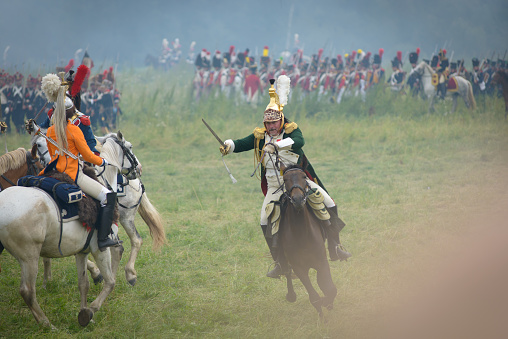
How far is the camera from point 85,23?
3881cm

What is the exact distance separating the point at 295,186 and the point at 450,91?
634 inches

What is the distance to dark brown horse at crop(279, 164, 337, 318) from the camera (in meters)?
5.26

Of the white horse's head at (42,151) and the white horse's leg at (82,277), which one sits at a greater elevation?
the white horse's head at (42,151)

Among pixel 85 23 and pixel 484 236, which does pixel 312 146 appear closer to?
pixel 484 236

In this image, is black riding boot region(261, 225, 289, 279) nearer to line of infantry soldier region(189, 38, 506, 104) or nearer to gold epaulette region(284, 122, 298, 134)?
gold epaulette region(284, 122, 298, 134)

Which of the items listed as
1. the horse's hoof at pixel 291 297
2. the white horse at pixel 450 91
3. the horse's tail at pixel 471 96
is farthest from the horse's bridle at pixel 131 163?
the horse's tail at pixel 471 96

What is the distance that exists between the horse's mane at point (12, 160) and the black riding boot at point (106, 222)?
7.45 feet

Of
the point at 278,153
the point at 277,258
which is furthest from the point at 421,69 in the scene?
the point at 277,258

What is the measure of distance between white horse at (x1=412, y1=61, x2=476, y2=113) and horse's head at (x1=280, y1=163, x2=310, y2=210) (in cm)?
1541

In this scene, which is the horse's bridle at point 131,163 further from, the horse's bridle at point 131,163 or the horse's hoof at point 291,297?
the horse's hoof at point 291,297

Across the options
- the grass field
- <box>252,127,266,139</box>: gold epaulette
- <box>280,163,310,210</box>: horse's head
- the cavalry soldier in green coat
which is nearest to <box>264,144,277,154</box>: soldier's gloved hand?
the cavalry soldier in green coat

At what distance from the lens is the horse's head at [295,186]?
4992mm

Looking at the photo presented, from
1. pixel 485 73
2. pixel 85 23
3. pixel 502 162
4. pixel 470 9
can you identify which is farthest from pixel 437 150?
pixel 85 23

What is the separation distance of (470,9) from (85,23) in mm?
27947
